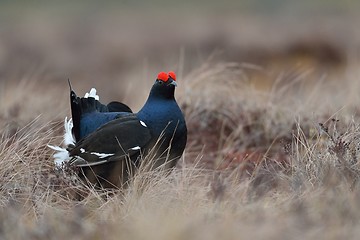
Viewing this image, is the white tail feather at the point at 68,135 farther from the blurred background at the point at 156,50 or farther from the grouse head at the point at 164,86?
the blurred background at the point at 156,50

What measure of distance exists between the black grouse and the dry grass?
178 mm

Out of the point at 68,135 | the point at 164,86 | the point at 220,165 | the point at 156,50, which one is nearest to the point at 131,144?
the point at 164,86

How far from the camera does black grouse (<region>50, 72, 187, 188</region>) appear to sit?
577 cm

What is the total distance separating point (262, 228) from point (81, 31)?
71.4 feet

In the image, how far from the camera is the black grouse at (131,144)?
5766 mm

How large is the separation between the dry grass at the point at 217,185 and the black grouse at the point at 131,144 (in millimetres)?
178

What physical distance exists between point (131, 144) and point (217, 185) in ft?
4.19

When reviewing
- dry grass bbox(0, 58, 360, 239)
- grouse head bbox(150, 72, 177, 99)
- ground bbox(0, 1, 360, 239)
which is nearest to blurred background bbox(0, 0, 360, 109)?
ground bbox(0, 1, 360, 239)

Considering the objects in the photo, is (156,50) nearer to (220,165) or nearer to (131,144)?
(220,165)

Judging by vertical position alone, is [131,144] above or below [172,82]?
below

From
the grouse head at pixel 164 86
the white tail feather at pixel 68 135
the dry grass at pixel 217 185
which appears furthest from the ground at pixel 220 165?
the grouse head at pixel 164 86

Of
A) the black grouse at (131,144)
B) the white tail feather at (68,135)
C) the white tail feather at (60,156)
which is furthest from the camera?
the white tail feather at (68,135)

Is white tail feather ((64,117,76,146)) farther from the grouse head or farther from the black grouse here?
the grouse head

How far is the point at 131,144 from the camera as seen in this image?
18.9ft
